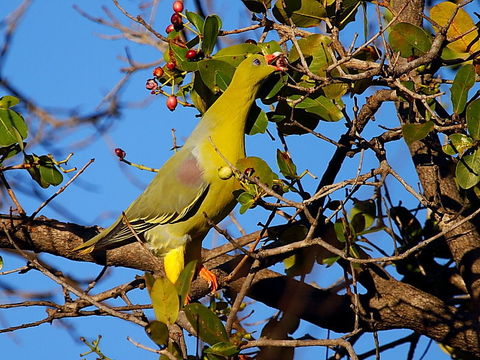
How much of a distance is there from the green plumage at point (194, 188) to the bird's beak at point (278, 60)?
0.05 metres

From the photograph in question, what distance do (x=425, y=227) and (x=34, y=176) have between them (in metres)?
1.75

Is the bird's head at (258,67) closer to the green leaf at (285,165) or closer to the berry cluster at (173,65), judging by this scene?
the berry cluster at (173,65)

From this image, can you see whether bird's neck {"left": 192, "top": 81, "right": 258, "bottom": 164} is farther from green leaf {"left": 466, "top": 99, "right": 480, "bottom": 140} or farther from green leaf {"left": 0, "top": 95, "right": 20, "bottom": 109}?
green leaf {"left": 466, "top": 99, "right": 480, "bottom": 140}

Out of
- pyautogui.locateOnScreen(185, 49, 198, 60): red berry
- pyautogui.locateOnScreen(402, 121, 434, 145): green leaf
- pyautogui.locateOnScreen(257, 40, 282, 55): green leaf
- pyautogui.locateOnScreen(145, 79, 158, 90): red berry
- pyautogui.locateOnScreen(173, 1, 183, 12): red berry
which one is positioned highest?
pyautogui.locateOnScreen(173, 1, 183, 12): red berry

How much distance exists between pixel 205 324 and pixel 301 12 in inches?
50.1

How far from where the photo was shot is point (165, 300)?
183cm

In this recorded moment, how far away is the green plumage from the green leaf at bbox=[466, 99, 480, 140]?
77 cm

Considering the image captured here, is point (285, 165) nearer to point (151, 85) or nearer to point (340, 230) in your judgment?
point (340, 230)

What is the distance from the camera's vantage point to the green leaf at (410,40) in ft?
7.97

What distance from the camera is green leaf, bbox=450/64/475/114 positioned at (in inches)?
90.4

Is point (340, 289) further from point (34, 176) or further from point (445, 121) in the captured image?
point (34, 176)

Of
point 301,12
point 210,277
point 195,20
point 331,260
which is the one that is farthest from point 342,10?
point 210,277

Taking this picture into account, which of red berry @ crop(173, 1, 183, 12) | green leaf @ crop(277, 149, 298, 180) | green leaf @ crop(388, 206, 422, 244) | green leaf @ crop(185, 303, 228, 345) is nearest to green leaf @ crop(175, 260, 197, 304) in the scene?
green leaf @ crop(185, 303, 228, 345)

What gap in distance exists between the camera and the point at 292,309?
122 inches
